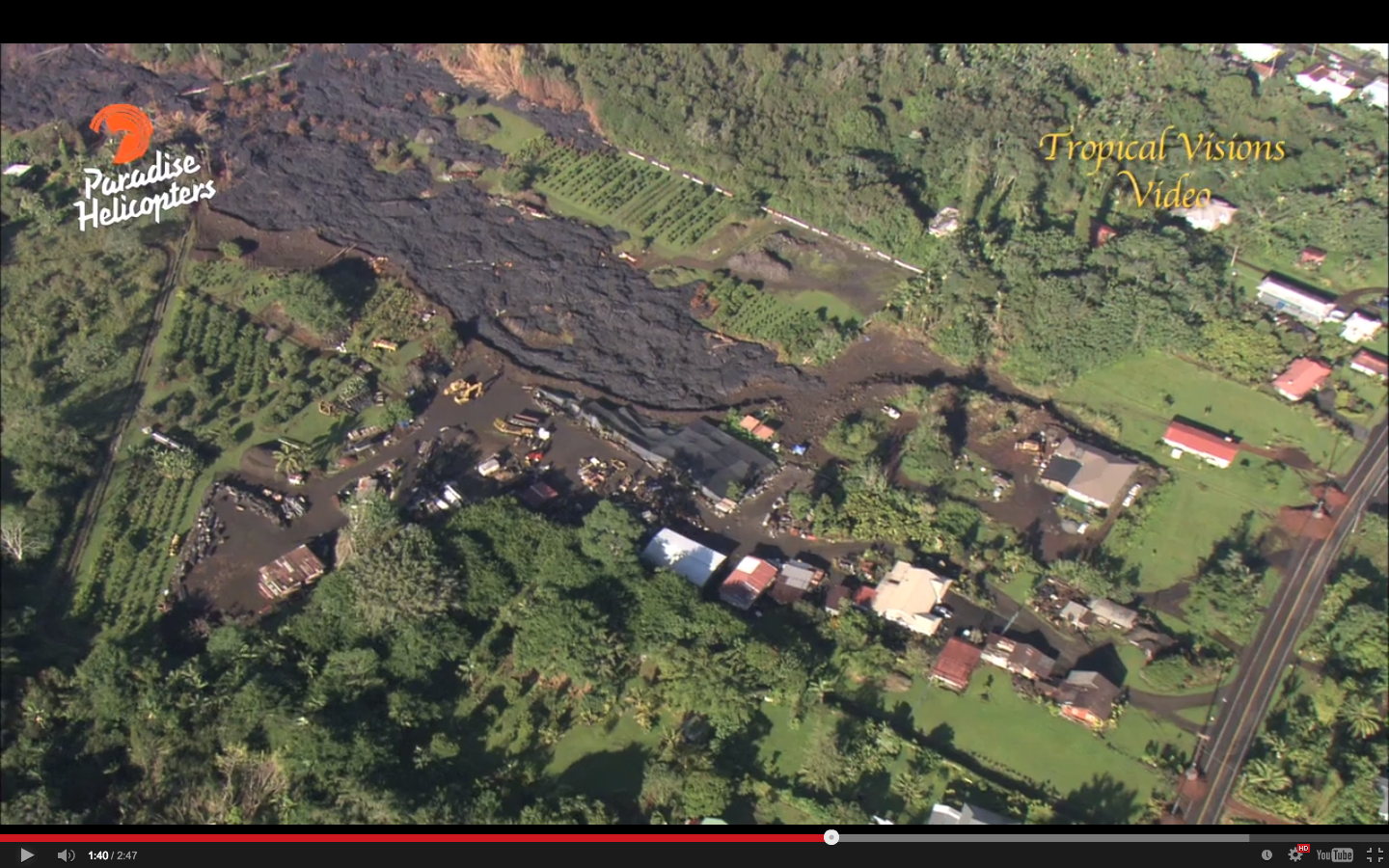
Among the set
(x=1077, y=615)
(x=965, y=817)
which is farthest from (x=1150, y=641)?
(x=965, y=817)

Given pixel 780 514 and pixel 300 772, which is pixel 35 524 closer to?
pixel 300 772

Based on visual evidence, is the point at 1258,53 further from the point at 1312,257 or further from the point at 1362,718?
the point at 1362,718

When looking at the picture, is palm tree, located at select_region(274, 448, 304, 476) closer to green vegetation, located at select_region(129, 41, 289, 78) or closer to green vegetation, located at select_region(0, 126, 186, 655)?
green vegetation, located at select_region(0, 126, 186, 655)

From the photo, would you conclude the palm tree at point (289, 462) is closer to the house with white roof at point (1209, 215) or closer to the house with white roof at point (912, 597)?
the house with white roof at point (912, 597)

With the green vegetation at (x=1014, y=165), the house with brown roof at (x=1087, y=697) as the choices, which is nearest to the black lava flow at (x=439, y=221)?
the green vegetation at (x=1014, y=165)

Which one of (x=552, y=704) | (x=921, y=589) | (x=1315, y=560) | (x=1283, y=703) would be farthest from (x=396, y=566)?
(x=1315, y=560)

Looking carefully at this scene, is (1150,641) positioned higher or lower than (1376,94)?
lower
